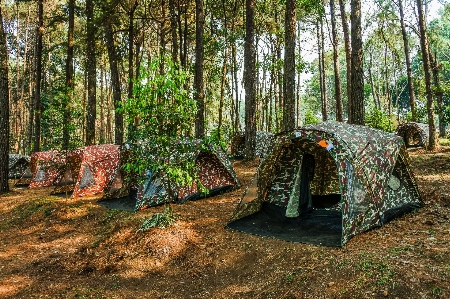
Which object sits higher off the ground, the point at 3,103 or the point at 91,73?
the point at 91,73

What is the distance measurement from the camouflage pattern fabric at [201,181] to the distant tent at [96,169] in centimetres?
286

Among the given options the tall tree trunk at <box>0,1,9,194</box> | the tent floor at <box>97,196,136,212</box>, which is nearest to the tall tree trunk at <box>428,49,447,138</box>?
the tent floor at <box>97,196,136,212</box>

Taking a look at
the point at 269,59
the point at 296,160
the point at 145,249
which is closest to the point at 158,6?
the point at 269,59

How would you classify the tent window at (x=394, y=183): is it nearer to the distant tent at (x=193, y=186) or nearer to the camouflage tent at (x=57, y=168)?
the distant tent at (x=193, y=186)

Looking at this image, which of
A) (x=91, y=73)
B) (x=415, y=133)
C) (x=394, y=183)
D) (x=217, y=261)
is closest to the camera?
(x=217, y=261)

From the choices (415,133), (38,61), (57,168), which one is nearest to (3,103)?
(57,168)

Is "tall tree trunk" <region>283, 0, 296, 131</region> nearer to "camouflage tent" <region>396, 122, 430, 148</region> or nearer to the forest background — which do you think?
the forest background

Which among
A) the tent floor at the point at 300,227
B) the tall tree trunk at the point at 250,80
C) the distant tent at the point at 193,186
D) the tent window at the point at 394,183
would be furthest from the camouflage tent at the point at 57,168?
the tent window at the point at 394,183

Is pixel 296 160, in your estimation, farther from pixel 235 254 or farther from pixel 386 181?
pixel 235 254

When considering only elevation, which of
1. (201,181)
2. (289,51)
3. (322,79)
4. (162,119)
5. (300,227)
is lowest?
(300,227)

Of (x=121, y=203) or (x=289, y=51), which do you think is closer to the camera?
(x=121, y=203)

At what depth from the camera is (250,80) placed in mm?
13320

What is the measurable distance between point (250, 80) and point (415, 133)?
10.2 m

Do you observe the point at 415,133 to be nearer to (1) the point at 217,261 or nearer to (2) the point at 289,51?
(2) the point at 289,51
